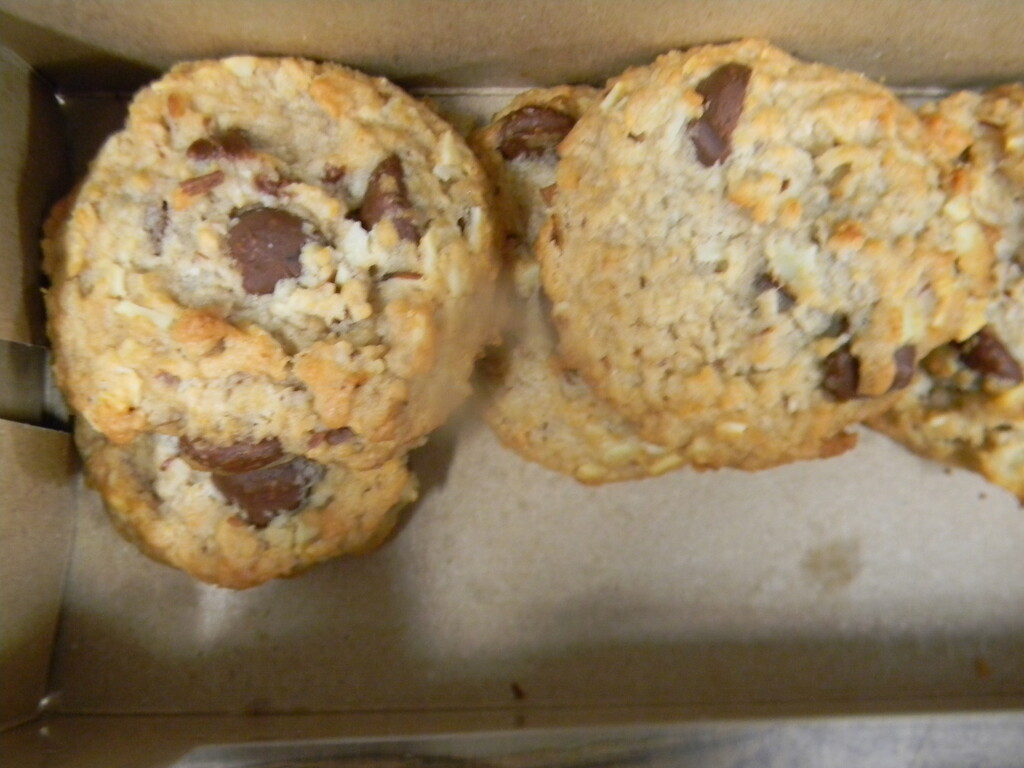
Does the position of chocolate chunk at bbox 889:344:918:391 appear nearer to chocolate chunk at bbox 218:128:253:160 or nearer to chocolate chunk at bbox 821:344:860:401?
chocolate chunk at bbox 821:344:860:401

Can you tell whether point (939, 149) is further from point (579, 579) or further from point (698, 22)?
point (579, 579)

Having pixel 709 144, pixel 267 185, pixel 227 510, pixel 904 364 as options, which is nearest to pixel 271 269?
pixel 267 185

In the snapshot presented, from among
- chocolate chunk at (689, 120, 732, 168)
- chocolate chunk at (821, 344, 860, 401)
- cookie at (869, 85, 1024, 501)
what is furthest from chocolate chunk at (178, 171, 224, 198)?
cookie at (869, 85, 1024, 501)

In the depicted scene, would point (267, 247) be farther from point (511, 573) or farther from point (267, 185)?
point (511, 573)

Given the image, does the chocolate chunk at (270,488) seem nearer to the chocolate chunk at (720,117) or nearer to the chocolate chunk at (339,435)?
the chocolate chunk at (339,435)

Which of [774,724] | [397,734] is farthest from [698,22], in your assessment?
[397,734]

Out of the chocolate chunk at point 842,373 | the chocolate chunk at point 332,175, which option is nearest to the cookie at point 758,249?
the chocolate chunk at point 842,373
